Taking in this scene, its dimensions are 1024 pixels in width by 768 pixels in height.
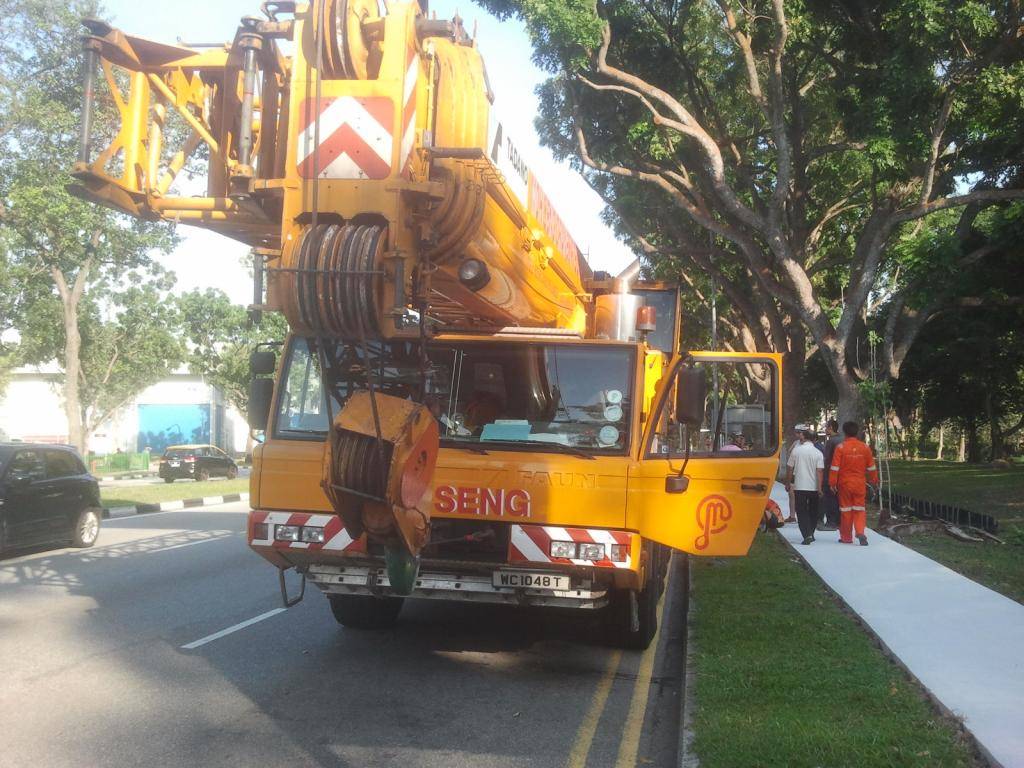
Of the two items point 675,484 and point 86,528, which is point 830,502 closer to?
point 675,484

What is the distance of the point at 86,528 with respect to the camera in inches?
517

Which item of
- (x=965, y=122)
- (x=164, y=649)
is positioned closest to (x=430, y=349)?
(x=164, y=649)

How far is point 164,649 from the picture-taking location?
7098 millimetres

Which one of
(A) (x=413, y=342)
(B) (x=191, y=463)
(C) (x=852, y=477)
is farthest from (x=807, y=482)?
(B) (x=191, y=463)

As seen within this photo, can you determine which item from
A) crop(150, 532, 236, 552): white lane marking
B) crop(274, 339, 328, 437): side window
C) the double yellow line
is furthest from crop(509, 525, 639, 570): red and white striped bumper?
crop(150, 532, 236, 552): white lane marking

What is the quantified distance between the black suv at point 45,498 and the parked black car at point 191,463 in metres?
24.6

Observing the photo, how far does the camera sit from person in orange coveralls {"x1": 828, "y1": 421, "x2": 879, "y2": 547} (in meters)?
12.8

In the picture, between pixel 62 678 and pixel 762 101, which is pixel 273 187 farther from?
pixel 762 101

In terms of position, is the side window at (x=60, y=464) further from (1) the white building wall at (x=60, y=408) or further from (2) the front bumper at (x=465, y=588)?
(1) the white building wall at (x=60, y=408)

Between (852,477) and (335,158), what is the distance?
9.62 meters

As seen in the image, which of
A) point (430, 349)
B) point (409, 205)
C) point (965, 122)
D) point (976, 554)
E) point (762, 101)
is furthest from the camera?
point (762, 101)

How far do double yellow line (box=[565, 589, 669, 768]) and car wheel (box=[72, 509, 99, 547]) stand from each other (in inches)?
336

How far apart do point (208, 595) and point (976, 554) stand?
913cm

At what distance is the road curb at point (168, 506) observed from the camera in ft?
63.9
